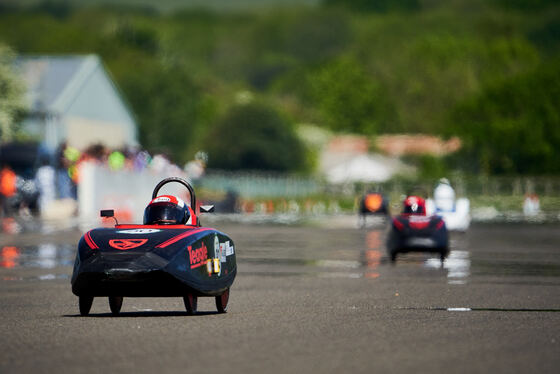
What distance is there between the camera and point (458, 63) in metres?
151

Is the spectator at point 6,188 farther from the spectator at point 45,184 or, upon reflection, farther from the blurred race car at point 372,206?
the blurred race car at point 372,206

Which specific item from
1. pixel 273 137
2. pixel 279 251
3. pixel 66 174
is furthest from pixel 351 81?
pixel 279 251

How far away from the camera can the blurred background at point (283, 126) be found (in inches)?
2083

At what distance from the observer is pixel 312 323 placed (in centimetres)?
1273

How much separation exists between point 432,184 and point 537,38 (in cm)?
10564

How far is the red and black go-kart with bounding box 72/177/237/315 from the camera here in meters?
12.5

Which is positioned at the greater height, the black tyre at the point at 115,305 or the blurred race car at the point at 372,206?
the blurred race car at the point at 372,206

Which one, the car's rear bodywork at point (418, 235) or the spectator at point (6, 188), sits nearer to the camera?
the car's rear bodywork at point (418, 235)

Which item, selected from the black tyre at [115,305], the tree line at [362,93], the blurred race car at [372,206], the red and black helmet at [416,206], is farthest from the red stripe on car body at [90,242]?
the tree line at [362,93]

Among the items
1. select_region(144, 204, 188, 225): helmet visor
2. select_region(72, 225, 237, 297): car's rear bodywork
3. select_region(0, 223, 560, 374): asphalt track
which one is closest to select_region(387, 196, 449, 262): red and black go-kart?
select_region(0, 223, 560, 374): asphalt track

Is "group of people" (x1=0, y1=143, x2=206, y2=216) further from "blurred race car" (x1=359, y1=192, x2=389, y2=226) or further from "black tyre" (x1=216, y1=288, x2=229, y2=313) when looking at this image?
"black tyre" (x1=216, y1=288, x2=229, y2=313)

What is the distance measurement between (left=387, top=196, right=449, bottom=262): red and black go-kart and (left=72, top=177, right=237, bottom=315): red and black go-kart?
1074cm

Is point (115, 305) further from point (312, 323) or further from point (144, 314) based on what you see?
point (312, 323)

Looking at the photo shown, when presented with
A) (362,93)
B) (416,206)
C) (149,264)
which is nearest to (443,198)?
(416,206)
